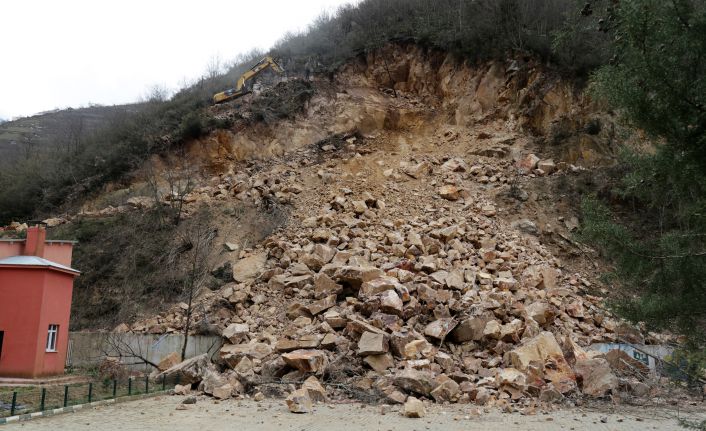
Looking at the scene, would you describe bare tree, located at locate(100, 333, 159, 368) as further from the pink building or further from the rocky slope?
the pink building

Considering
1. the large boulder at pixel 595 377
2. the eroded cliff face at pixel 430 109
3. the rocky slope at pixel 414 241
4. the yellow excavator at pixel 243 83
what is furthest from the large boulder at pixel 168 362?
the yellow excavator at pixel 243 83

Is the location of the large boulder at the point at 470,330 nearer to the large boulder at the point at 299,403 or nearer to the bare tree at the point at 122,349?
the large boulder at the point at 299,403

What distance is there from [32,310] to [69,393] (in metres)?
3.62

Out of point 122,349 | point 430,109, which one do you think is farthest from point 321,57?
point 122,349

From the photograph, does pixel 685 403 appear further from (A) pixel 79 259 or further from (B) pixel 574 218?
(A) pixel 79 259

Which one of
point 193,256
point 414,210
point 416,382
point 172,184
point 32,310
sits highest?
point 172,184

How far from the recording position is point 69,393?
440 inches

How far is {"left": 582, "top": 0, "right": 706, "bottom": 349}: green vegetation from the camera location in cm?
466

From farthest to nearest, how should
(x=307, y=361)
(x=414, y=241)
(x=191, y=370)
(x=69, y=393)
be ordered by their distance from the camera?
(x=414, y=241) < (x=191, y=370) < (x=69, y=393) < (x=307, y=361)

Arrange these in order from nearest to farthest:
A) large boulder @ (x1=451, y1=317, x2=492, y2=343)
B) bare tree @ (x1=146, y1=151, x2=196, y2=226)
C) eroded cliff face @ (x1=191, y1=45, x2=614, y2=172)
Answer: large boulder @ (x1=451, y1=317, x2=492, y2=343) → bare tree @ (x1=146, y1=151, x2=196, y2=226) → eroded cliff face @ (x1=191, y1=45, x2=614, y2=172)

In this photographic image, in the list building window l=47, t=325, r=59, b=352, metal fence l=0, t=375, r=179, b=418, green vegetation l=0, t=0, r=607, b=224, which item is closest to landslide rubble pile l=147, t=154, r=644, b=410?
metal fence l=0, t=375, r=179, b=418

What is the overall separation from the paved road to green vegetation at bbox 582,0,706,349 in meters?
2.65

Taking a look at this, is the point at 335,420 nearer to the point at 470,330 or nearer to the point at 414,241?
the point at 470,330

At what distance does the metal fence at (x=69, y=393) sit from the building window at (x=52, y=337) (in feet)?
7.06
